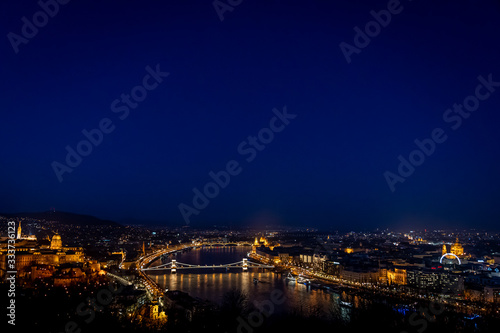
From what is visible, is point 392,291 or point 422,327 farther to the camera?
point 392,291

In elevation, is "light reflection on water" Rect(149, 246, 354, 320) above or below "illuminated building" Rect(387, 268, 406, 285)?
above

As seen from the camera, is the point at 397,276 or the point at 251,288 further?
the point at 397,276

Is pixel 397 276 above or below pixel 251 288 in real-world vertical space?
below

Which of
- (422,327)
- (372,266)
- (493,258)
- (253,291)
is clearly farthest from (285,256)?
(422,327)

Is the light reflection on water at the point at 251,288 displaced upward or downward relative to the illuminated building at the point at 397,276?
upward

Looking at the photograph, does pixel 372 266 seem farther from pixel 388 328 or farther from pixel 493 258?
pixel 388 328

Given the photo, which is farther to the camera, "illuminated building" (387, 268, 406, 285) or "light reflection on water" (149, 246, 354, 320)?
"illuminated building" (387, 268, 406, 285)

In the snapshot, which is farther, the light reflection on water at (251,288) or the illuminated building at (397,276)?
the illuminated building at (397,276)

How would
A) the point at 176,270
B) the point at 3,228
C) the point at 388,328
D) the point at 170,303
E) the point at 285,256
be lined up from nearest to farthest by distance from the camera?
the point at 388,328 → the point at 170,303 → the point at 176,270 → the point at 3,228 → the point at 285,256

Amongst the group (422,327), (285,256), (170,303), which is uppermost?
(422,327)

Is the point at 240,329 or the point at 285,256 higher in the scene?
the point at 240,329

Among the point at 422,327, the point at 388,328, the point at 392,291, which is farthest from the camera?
the point at 392,291
